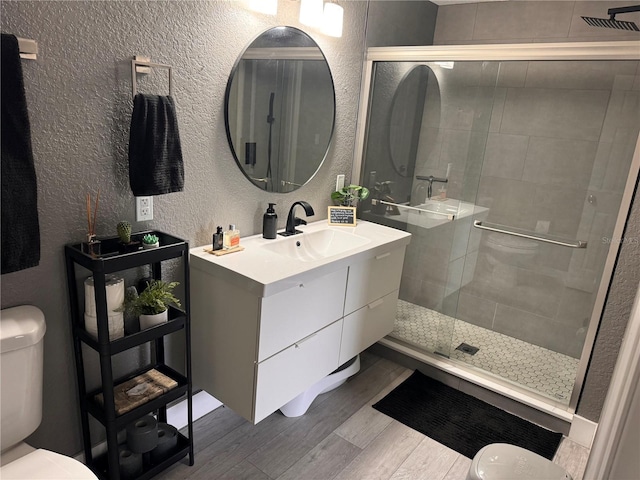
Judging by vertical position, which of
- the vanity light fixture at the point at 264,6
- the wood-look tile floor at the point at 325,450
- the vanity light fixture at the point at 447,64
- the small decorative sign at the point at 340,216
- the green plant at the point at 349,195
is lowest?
the wood-look tile floor at the point at 325,450

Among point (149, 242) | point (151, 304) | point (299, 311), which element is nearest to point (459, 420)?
point (299, 311)

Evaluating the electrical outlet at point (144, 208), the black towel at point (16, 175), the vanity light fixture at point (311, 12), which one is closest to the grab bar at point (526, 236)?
the vanity light fixture at point (311, 12)

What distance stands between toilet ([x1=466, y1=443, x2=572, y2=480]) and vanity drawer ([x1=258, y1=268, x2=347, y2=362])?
81cm

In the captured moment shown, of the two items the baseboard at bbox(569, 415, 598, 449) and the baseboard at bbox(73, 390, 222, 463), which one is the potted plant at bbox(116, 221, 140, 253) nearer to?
the baseboard at bbox(73, 390, 222, 463)

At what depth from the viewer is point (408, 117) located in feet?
9.50

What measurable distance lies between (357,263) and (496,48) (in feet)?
4.27

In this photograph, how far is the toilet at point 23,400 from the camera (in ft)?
4.26

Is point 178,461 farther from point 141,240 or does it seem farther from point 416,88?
point 416,88

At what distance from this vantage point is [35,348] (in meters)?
1.40

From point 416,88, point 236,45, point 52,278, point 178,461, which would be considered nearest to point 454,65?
point 416,88

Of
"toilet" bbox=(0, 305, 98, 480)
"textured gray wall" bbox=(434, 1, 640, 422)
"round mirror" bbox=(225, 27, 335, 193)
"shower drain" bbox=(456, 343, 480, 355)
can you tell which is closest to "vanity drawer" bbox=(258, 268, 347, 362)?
"round mirror" bbox=(225, 27, 335, 193)

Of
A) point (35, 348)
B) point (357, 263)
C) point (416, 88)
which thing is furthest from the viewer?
point (416, 88)

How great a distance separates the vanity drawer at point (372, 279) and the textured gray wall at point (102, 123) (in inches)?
25.1

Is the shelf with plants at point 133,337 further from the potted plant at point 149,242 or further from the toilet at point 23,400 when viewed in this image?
the potted plant at point 149,242
